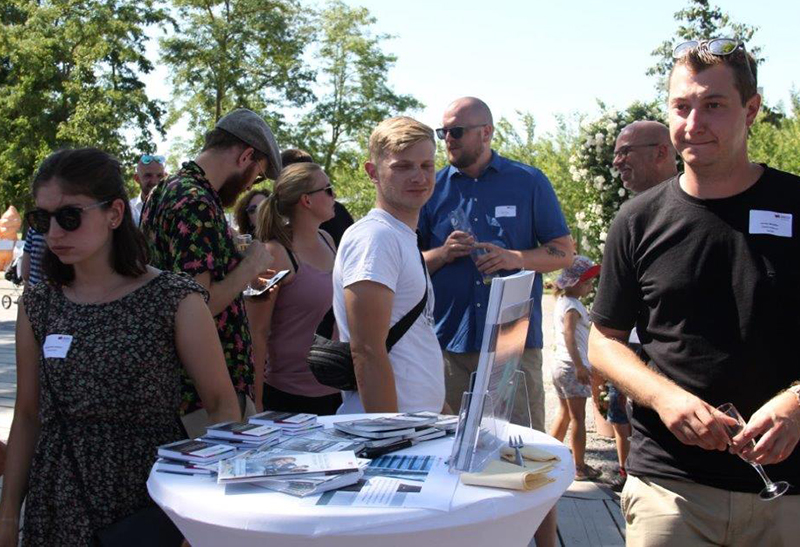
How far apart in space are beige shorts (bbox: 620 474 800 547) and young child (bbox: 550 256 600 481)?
10.5 feet

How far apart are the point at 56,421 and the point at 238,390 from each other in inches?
32.7

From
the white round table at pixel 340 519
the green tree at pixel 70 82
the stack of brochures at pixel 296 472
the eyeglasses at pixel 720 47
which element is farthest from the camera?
the green tree at pixel 70 82

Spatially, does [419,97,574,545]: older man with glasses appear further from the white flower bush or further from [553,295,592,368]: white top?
the white flower bush

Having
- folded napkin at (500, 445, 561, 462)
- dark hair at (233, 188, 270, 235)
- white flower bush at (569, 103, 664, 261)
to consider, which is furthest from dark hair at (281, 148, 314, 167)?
folded napkin at (500, 445, 561, 462)

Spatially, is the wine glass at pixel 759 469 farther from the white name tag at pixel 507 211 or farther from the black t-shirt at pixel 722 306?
the white name tag at pixel 507 211

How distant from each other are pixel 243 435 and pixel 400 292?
875 millimetres

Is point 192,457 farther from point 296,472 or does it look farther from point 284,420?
point 284,420

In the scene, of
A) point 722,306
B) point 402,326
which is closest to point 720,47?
point 722,306

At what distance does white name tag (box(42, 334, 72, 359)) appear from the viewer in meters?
2.48

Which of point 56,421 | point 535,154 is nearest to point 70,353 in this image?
point 56,421

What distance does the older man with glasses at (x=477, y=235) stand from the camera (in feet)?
13.8

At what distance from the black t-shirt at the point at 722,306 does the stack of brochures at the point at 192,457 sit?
4.00 feet

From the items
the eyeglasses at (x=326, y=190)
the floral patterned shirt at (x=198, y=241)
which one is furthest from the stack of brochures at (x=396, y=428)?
the eyeglasses at (x=326, y=190)

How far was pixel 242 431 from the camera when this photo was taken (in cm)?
241
